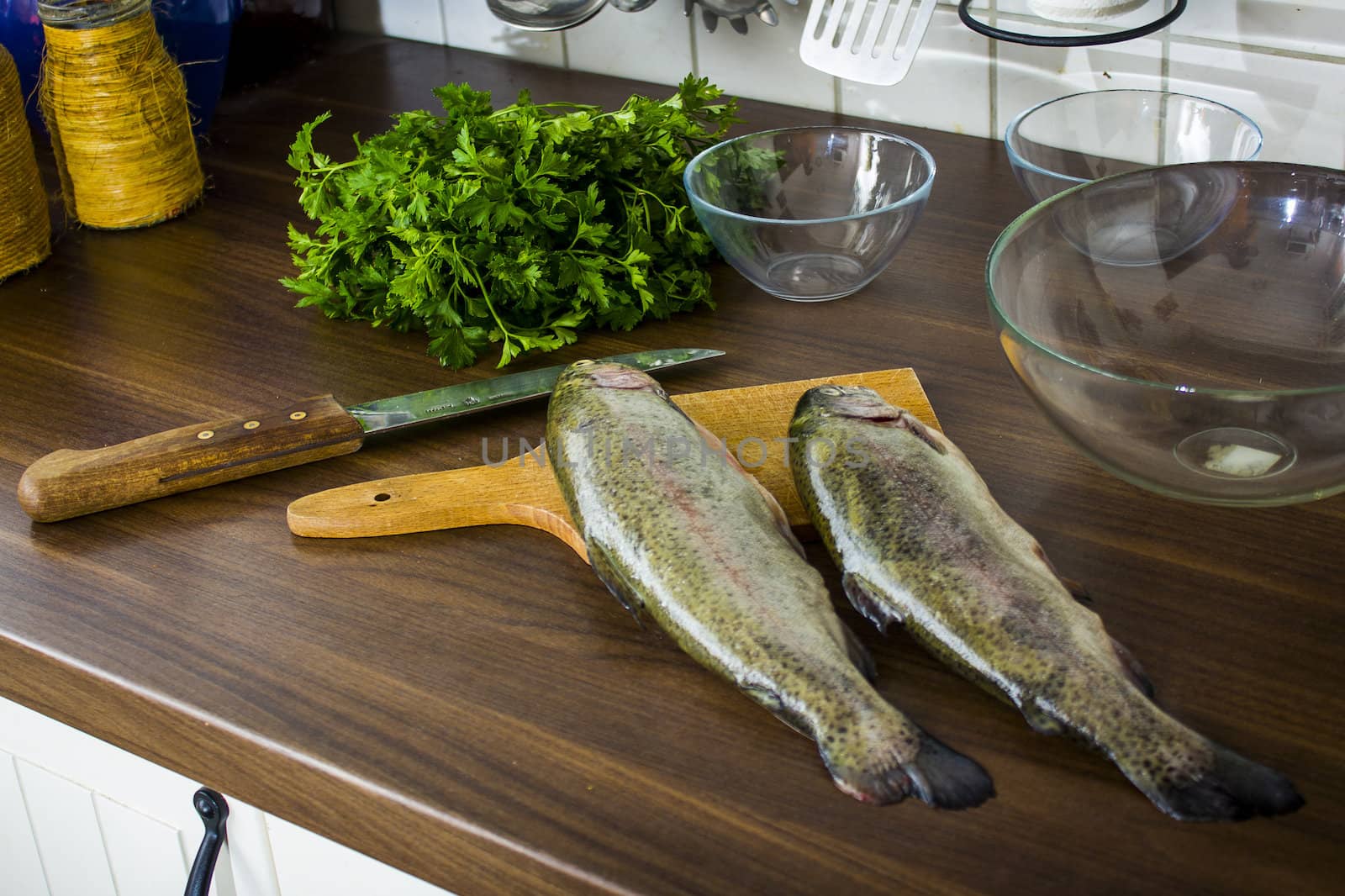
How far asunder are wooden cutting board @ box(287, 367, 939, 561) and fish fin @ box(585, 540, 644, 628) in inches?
2.1

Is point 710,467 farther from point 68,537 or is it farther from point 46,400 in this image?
point 46,400

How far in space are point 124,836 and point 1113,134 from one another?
3.74ft

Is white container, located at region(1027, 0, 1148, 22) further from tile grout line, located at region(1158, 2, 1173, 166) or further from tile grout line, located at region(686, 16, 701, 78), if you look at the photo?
tile grout line, located at region(686, 16, 701, 78)

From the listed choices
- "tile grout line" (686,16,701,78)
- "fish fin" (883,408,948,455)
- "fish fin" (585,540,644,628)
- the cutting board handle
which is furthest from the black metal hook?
"tile grout line" (686,16,701,78)

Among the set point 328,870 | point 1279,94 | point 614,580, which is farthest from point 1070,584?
point 1279,94

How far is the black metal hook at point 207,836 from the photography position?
0.86 meters

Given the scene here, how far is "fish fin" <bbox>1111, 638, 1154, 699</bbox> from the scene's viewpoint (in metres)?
0.72

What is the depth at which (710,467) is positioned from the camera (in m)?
0.87

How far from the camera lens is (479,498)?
94 cm

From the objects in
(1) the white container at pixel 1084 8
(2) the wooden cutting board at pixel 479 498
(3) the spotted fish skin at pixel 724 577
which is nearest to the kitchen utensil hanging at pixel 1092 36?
(1) the white container at pixel 1084 8

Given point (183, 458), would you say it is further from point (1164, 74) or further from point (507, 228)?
point (1164, 74)

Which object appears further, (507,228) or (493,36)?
(493,36)

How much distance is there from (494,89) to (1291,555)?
4.12ft

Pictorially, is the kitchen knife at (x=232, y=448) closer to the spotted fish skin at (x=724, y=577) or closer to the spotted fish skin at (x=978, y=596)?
the spotted fish skin at (x=724, y=577)
